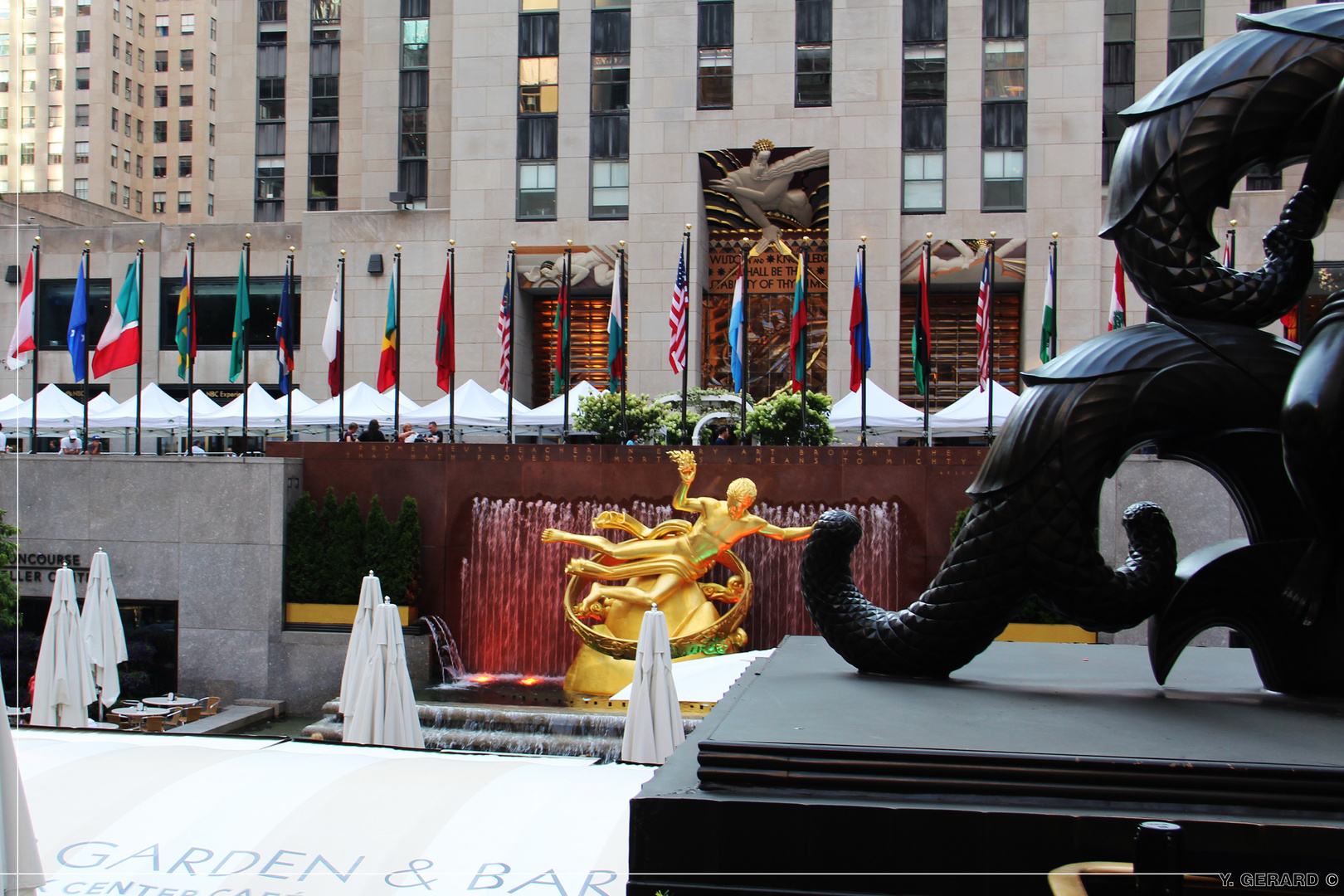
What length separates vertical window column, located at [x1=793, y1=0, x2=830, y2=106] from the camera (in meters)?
29.7

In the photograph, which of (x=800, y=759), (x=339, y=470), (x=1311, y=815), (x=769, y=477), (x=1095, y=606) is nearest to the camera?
(x=1311, y=815)

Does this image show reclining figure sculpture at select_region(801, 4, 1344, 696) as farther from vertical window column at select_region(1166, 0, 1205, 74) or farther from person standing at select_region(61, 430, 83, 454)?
vertical window column at select_region(1166, 0, 1205, 74)

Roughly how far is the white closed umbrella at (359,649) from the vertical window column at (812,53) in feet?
71.5

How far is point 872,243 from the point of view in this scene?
2934cm

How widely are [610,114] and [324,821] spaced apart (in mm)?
28188

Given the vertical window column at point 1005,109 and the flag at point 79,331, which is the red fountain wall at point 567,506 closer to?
the flag at point 79,331

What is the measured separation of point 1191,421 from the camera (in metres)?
4.25

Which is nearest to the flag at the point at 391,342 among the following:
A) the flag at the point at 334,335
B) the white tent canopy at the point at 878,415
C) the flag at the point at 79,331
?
the flag at the point at 334,335

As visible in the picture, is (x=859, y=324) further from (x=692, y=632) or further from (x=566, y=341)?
(x=692, y=632)

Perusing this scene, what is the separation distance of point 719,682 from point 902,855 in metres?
9.57

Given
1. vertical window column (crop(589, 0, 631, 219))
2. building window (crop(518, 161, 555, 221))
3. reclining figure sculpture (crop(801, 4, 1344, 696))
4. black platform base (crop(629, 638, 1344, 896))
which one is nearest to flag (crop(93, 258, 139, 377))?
building window (crop(518, 161, 555, 221))

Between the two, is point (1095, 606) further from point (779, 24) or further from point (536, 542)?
point (779, 24)

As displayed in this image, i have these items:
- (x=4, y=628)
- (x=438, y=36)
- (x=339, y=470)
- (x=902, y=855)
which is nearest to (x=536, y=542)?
(x=339, y=470)

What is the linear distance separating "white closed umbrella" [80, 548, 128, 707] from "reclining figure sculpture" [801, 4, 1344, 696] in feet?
41.6
